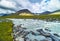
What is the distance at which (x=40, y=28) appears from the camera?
4.06 m

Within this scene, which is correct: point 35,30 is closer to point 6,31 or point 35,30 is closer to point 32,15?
Result: point 32,15

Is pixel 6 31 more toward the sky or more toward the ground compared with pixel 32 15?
more toward the ground

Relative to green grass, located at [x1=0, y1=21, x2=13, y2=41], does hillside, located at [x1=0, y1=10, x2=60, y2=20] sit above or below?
above

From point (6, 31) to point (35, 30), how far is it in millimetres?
839

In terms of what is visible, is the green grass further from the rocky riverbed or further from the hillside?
the hillside

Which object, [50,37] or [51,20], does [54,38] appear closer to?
[50,37]

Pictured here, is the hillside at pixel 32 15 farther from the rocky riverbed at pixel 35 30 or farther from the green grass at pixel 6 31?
the green grass at pixel 6 31

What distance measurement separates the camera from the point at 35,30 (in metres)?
4.07

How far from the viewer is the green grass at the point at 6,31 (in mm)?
4008

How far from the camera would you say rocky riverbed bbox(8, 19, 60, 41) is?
4.02 m

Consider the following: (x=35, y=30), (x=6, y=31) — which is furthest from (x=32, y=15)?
(x=6, y=31)

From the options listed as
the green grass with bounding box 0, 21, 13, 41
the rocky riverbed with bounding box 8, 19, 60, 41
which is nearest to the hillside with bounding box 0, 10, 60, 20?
the rocky riverbed with bounding box 8, 19, 60, 41

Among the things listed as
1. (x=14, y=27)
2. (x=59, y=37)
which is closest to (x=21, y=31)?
(x=14, y=27)

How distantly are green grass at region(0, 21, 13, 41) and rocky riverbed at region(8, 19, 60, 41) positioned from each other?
0.14 metres
